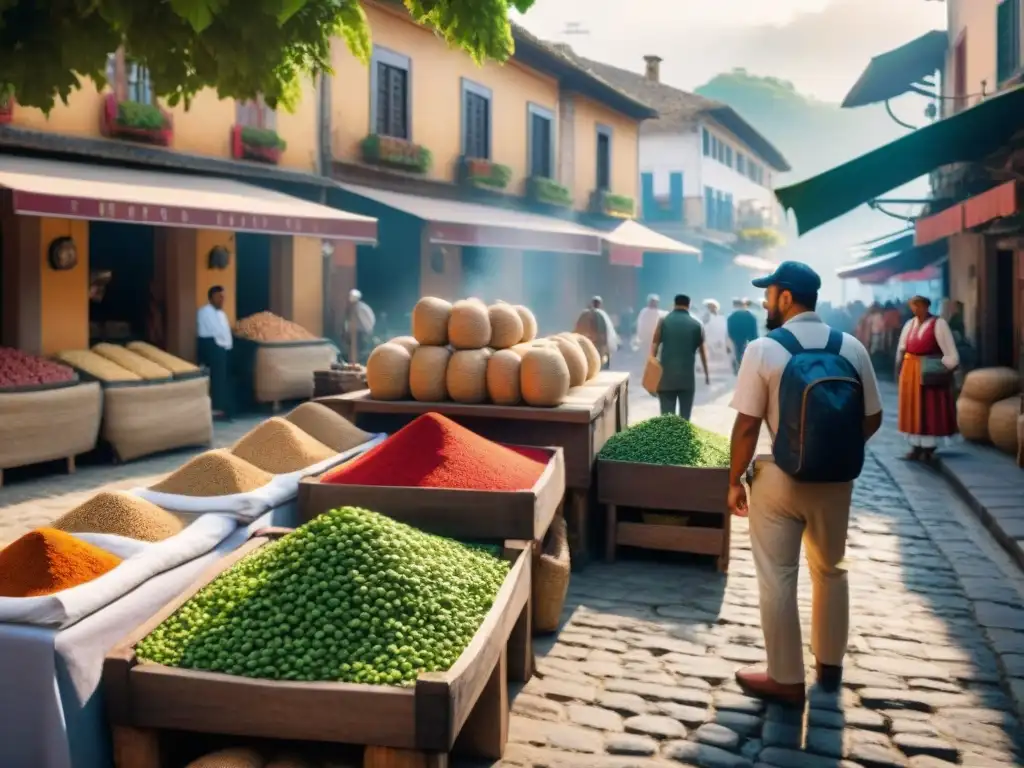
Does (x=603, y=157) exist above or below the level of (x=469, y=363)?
above

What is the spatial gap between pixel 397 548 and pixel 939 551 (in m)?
4.72

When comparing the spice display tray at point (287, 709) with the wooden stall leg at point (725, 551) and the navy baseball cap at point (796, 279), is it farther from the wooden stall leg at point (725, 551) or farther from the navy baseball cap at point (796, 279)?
the wooden stall leg at point (725, 551)

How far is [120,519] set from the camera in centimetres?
399

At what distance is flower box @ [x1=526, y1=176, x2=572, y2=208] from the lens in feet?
75.9

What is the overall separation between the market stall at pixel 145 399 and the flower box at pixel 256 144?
173 inches

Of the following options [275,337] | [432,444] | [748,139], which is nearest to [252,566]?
[432,444]

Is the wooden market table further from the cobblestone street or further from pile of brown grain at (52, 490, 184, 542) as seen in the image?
pile of brown grain at (52, 490, 184, 542)

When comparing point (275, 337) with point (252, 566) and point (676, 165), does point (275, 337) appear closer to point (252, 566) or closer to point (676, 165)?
point (252, 566)

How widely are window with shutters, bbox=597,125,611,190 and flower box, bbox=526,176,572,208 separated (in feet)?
11.4

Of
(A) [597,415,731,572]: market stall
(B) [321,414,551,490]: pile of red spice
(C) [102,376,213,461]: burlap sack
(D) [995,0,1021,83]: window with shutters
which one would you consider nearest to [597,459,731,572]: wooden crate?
(A) [597,415,731,572]: market stall

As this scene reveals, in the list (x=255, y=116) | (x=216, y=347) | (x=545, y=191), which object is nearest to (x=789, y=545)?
(x=216, y=347)

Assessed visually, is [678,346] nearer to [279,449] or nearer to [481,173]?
[279,449]

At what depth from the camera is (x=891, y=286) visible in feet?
221

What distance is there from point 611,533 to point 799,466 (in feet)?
8.45
